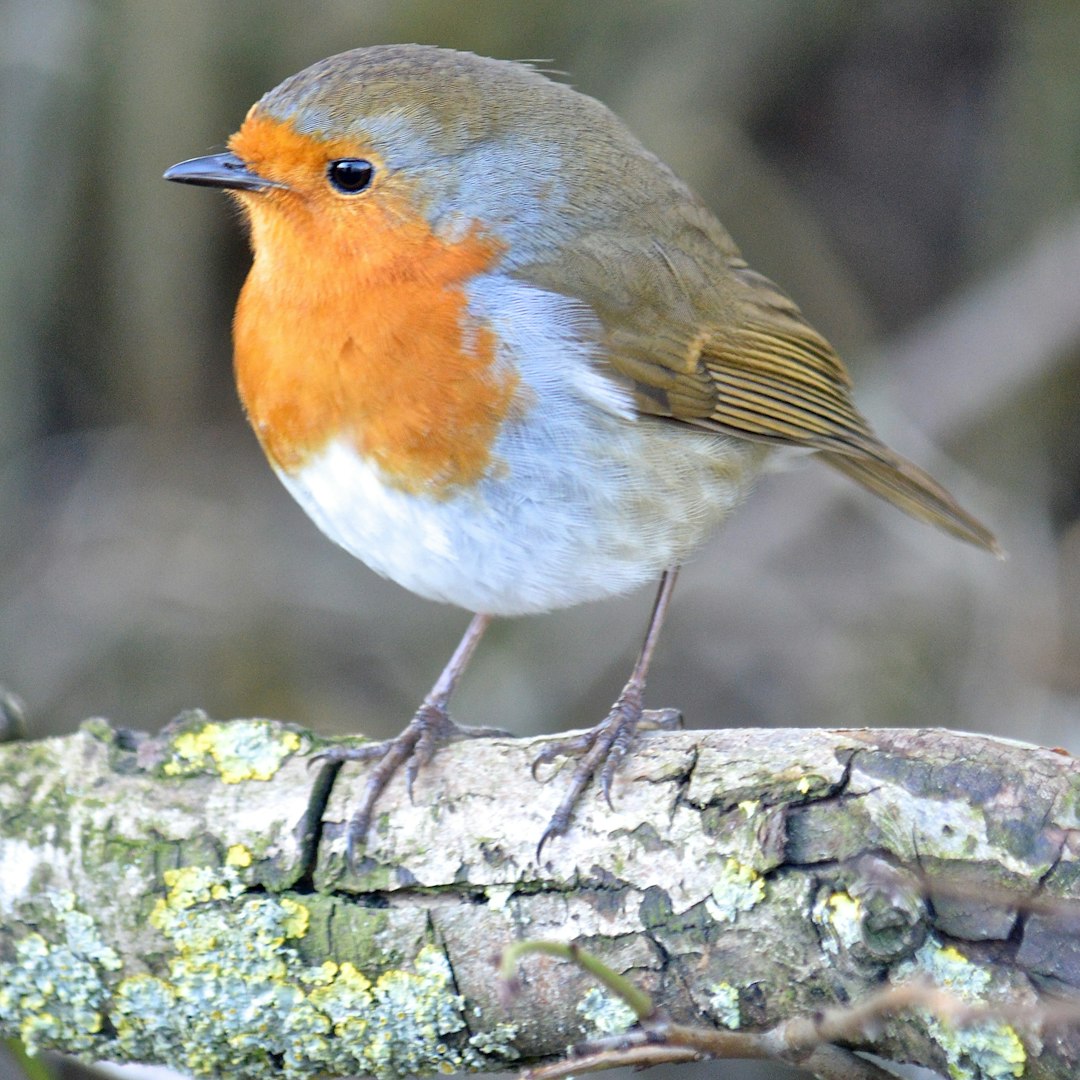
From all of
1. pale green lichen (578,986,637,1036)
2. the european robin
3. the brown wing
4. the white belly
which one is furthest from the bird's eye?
pale green lichen (578,986,637,1036)

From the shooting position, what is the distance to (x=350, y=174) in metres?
2.78

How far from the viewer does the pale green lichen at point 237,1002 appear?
7.40 feet

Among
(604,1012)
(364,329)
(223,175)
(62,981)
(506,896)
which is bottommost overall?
(62,981)

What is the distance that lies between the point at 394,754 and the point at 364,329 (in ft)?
2.56

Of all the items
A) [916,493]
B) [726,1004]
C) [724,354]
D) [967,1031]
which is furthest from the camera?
[916,493]

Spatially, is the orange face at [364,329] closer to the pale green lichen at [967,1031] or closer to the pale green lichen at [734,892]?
the pale green lichen at [734,892]

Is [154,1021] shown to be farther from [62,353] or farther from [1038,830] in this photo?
[62,353]

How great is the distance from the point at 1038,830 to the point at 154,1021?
1416 millimetres

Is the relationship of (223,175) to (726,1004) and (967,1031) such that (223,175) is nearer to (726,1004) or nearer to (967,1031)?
(726,1004)

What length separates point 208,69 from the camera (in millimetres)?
4906

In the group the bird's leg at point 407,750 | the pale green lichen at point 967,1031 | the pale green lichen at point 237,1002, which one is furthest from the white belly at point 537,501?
the pale green lichen at point 967,1031

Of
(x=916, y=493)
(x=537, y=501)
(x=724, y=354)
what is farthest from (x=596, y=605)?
(x=537, y=501)

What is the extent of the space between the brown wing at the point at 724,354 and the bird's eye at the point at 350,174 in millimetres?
411

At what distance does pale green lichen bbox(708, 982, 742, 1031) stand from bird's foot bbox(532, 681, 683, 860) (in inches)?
13.3
